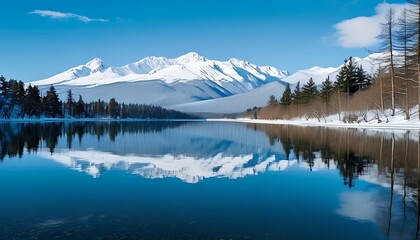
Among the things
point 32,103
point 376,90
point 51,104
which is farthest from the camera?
point 51,104

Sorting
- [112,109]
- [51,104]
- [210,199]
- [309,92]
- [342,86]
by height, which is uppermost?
[309,92]

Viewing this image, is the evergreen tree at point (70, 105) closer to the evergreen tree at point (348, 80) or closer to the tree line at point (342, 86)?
the tree line at point (342, 86)

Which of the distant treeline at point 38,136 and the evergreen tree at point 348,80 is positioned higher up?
the evergreen tree at point 348,80

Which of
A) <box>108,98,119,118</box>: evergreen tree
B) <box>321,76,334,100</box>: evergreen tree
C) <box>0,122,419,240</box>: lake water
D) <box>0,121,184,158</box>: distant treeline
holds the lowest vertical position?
<box>0,122,419,240</box>: lake water

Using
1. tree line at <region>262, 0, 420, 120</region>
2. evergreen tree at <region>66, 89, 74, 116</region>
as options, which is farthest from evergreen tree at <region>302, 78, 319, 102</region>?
evergreen tree at <region>66, 89, 74, 116</region>

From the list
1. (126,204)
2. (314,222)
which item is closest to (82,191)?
(126,204)

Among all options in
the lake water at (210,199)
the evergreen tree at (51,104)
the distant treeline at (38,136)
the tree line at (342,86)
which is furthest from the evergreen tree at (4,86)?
the lake water at (210,199)

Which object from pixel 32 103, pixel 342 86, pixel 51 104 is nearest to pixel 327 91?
pixel 342 86

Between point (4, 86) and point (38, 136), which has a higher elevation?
point (4, 86)

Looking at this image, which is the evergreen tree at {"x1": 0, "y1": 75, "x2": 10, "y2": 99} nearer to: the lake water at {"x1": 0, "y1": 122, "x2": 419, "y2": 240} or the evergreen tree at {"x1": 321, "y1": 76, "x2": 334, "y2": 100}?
the evergreen tree at {"x1": 321, "y1": 76, "x2": 334, "y2": 100}

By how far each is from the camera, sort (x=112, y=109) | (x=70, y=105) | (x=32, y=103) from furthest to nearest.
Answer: (x=112, y=109)
(x=70, y=105)
(x=32, y=103)

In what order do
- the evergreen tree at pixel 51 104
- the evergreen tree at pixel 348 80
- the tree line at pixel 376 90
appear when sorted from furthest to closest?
the evergreen tree at pixel 51 104 < the evergreen tree at pixel 348 80 < the tree line at pixel 376 90

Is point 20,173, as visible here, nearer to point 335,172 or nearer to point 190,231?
point 190,231

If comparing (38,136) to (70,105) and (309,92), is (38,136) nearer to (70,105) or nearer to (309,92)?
(309,92)
